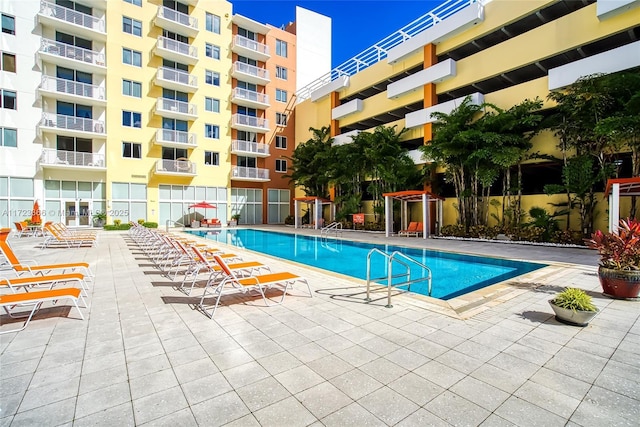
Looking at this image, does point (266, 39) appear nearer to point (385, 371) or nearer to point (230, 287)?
point (230, 287)

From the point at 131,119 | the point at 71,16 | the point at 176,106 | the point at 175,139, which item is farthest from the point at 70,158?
the point at 71,16

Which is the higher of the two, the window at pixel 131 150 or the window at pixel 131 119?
the window at pixel 131 119

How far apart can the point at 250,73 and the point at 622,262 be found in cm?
2994

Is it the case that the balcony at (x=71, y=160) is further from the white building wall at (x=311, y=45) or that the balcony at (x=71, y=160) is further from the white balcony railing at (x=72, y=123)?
the white building wall at (x=311, y=45)

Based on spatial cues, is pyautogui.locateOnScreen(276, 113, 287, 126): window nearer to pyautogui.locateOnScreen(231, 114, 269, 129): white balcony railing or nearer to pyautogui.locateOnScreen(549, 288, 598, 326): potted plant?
pyautogui.locateOnScreen(231, 114, 269, 129): white balcony railing

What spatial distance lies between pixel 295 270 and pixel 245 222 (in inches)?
912

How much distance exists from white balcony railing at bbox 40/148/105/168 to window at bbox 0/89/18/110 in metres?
3.04

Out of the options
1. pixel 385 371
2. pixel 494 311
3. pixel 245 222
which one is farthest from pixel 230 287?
pixel 245 222

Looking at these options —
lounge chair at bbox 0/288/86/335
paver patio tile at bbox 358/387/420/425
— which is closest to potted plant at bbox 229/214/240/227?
lounge chair at bbox 0/288/86/335

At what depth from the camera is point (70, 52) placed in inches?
863

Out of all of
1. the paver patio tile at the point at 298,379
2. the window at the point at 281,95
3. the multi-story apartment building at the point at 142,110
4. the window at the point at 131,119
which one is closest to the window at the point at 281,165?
the multi-story apartment building at the point at 142,110

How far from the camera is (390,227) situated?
19844 mm

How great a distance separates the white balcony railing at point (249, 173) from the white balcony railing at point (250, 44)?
10.7 m

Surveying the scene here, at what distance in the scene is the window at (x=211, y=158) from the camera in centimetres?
2786
